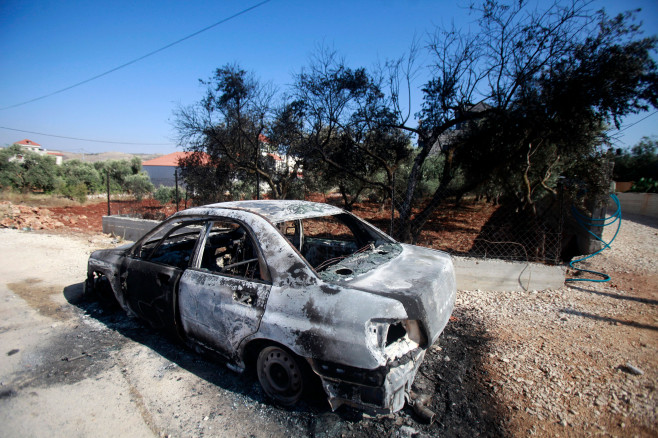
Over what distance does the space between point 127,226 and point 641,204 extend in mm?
23000

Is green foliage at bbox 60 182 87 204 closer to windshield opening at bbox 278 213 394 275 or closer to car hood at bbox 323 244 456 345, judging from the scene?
windshield opening at bbox 278 213 394 275

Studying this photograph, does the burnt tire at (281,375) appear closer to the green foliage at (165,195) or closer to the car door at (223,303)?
the car door at (223,303)

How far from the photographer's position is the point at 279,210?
119 inches

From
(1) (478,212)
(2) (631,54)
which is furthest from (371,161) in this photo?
(1) (478,212)

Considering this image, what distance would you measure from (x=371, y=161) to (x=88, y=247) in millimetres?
7621

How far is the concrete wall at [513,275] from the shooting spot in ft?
16.0

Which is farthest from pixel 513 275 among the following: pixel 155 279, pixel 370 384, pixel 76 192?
pixel 76 192

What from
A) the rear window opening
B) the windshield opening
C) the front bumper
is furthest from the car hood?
the windshield opening

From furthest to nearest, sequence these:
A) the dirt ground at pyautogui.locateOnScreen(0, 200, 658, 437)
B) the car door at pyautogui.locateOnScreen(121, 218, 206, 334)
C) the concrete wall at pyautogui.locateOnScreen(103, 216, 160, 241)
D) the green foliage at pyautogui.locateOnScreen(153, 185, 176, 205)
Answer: the green foliage at pyautogui.locateOnScreen(153, 185, 176, 205) → the concrete wall at pyautogui.locateOnScreen(103, 216, 160, 241) → the car door at pyautogui.locateOnScreen(121, 218, 206, 334) → the dirt ground at pyautogui.locateOnScreen(0, 200, 658, 437)

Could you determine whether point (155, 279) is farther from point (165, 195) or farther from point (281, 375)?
point (165, 195)

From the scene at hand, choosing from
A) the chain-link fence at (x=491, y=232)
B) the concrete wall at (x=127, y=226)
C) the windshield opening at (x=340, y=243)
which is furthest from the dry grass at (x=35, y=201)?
the windshield opening at (x=340, y=243)

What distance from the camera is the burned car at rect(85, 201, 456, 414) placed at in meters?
2.05

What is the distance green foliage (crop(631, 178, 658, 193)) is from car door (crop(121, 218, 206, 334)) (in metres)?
26.7

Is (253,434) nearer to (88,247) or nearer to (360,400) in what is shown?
(360,400)
